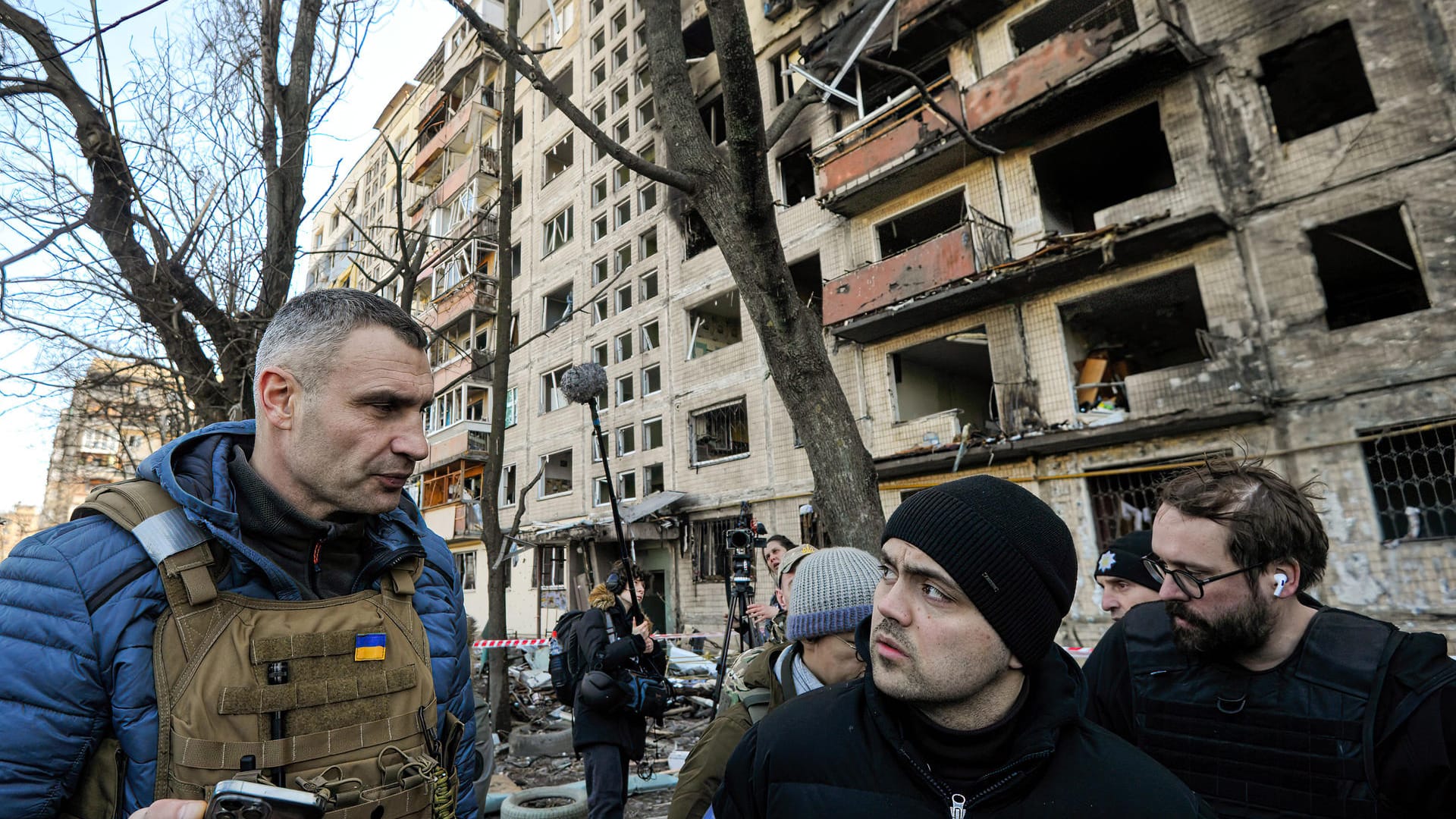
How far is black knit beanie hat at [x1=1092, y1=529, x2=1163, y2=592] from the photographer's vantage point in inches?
127

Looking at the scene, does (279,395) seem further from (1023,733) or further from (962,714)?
(1023,733)

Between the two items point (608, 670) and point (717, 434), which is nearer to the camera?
point (608, 670)

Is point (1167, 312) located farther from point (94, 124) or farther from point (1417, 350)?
point (94, 124)

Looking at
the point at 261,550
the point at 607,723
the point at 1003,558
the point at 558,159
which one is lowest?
the point at 607,723

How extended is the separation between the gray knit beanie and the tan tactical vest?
124 cm

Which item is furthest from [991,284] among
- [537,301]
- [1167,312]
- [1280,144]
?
[537,301]

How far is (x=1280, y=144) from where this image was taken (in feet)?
37.2

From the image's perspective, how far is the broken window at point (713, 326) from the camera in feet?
67.6

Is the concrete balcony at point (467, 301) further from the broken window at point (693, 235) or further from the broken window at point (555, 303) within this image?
the broken window at point (693, 235)

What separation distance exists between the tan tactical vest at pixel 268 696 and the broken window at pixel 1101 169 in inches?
581

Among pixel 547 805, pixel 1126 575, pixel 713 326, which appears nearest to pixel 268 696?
pixel 1126 575

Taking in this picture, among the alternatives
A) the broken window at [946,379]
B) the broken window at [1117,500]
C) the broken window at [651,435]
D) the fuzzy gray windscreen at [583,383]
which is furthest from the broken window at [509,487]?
the fuzzy gray windscreen at [583,383]

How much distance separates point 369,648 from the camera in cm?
164

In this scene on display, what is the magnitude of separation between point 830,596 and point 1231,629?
125 centimetres
